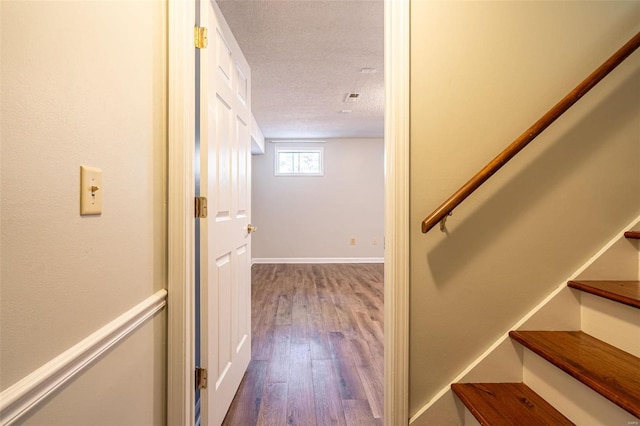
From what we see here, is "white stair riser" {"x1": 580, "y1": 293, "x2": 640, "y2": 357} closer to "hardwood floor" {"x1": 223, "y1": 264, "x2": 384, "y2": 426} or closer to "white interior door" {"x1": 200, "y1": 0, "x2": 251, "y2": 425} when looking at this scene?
"hardwood floor" {"x1": 223, "y1": 264, "x2": 384, "y2": 426}

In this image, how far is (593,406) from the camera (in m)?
1.00

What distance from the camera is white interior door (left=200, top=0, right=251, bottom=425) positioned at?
1362 millimetres

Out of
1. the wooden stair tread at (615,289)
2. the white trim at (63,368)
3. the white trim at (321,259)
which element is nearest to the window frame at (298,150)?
the white trim at (321,259)

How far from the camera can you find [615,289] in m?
1.19

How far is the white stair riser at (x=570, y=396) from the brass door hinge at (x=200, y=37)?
1820 millimetres

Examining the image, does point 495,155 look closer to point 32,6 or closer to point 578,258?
point 578,258

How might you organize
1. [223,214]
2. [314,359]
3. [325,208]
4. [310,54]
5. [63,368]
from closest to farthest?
[63,368] → [223,214] → [314,359] → [310,54] → [325,208]

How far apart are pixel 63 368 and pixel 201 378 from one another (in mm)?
764

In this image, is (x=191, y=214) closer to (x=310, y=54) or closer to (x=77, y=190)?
(x=77, y=190)

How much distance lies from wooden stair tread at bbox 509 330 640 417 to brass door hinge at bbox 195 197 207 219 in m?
1.36

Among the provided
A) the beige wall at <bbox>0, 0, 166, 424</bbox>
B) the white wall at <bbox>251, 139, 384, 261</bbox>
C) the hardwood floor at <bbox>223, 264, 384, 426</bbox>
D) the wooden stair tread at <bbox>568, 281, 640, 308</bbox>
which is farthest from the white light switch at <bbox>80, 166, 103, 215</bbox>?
the white wall at <bbox>251, 139, 384, 261</bbox>

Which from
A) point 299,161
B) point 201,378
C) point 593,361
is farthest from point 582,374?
point 299,161

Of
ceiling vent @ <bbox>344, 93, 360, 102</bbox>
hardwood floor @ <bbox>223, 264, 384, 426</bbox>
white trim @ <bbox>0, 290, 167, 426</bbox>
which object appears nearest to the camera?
white trim @ <bbox>0, 290, 167, 426</bbox>

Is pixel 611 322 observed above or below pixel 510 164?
below
